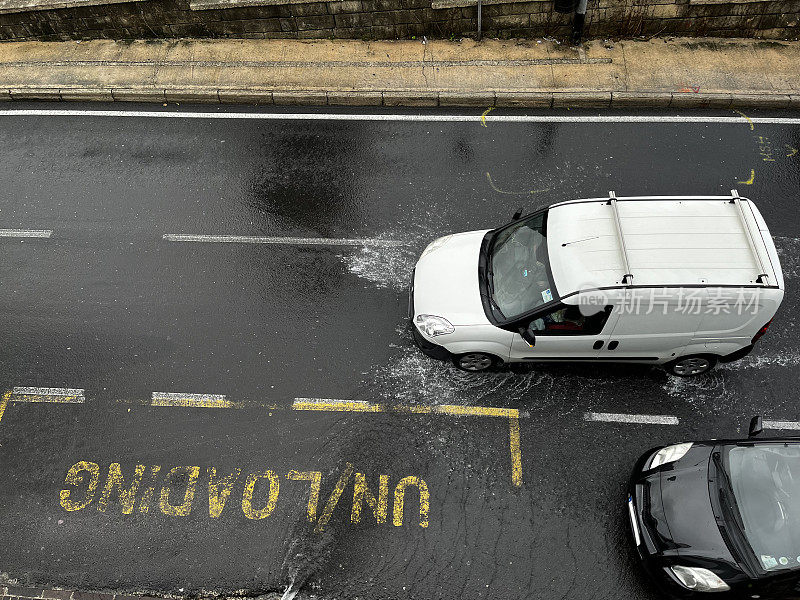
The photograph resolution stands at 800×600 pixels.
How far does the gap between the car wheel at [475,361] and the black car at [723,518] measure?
2.14m

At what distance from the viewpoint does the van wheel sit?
7.18 metres

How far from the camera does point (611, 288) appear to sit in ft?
20.8

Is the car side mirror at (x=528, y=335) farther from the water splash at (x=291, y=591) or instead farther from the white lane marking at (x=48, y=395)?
the white lane marking at (x=48, y=395)

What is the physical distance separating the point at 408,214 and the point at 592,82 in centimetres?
420

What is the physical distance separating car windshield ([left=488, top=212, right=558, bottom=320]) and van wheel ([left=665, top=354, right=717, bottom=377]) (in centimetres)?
196

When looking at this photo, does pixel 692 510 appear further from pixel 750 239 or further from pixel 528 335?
pixel 750 239

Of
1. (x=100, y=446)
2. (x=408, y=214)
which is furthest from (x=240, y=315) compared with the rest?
(x=408, y=214)

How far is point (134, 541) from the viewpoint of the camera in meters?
6.73

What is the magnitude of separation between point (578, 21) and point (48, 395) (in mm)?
10332

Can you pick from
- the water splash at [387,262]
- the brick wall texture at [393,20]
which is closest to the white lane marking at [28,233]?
the water splash at [387,262]

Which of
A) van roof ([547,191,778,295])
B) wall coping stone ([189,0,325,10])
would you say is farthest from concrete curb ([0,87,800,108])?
van roof ([547,191,778,295])

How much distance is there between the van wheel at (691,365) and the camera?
718 cm

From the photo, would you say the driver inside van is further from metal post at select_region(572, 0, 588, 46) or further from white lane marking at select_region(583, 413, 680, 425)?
metal post at select_region(572, 0, 588, 46)

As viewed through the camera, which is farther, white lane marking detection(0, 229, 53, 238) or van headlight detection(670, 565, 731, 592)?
white lane marking detection(0, 229, 53, 238)
